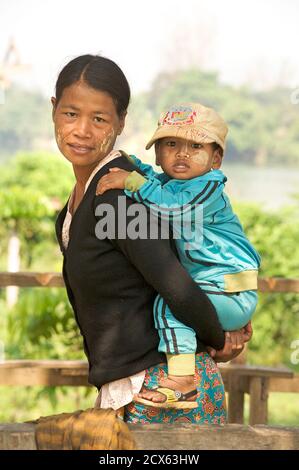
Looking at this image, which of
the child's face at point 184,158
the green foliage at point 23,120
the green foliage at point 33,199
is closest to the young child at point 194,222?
the child's face at point 184,158

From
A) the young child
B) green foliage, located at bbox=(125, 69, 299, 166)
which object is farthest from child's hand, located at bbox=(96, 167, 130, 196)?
green foliage, located at bbox=(125, 69, 299, 166)

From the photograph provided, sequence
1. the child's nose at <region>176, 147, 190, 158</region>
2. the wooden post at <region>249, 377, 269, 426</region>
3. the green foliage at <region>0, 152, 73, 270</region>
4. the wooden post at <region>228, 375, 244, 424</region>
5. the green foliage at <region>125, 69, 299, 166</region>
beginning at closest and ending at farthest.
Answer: the child's nose at <region>176, 147, 190, 158</region>
the wooden post at <region>249, 377, 269, 426</region>
the wooden post at <region>228, 375, 244, 424</region>
the green foliage at <region>0, 152, 73, 270</region>
the green foliage at <region>125, 69, 299, 166</region>

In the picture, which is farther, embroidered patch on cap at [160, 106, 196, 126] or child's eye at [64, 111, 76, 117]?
embroidered patch on cap at [160, 106, 196, 126]

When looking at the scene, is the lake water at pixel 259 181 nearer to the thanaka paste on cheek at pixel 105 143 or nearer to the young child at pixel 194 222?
the young child at pixel 194 222

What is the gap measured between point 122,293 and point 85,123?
1.56 feet

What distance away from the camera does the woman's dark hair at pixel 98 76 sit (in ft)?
7.81

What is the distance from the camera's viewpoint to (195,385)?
92.6 inches

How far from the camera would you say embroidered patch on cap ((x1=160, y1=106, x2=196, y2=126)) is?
2527 mm

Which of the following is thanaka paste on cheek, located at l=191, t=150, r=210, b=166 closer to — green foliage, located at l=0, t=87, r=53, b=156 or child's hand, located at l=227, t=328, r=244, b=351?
child's hand, located at l=227, t=328, r=244, b=351

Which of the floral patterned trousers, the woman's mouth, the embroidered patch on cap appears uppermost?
the embroidered patch on cap

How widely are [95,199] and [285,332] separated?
625 centimetres

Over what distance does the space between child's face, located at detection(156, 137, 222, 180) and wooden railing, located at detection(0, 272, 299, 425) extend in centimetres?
241

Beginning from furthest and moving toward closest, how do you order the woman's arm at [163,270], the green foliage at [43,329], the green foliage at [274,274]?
the green foliage at [274,274], the green foliage at [43,329], the woman's arm at [163,270]
